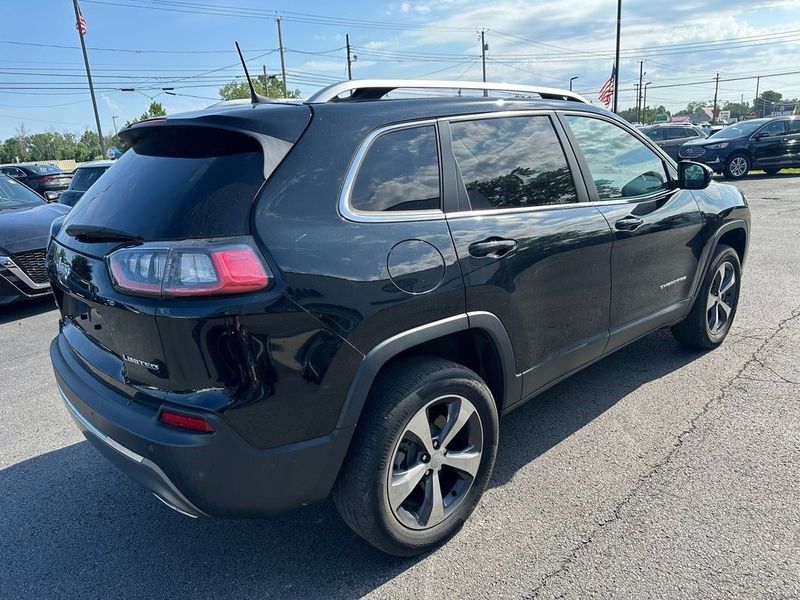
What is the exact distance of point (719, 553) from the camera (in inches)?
93.8

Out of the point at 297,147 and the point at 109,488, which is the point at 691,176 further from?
the point at 109,488

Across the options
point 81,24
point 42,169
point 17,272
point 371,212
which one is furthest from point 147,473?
point 81,24

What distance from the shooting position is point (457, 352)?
2.73 m

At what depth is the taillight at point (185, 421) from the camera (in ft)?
6.27

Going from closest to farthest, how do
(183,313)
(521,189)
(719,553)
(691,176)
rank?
(183,313)
(719,553)
(521,189)
(691,176)

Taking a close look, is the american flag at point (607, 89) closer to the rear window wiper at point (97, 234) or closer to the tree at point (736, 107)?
the rear window wiper at point (97, 234)

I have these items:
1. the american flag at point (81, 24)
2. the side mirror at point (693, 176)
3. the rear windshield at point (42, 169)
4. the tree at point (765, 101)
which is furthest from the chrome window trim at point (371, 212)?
the tree at point (765, 101)

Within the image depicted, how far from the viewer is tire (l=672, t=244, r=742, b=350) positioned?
4.21 m

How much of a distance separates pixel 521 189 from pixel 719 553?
1.80m

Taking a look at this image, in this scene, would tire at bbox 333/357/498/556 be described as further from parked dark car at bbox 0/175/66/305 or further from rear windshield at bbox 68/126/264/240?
parked dark car at bbox 0/175/66/305

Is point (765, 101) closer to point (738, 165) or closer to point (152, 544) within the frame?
point (738, 165)

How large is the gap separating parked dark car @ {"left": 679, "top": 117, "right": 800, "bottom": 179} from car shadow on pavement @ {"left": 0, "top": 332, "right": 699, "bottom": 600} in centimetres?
1812

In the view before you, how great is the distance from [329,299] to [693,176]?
10.0 ft

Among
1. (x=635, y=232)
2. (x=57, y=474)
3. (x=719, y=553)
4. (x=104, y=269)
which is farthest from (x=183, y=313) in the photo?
(x=635, y=232)
